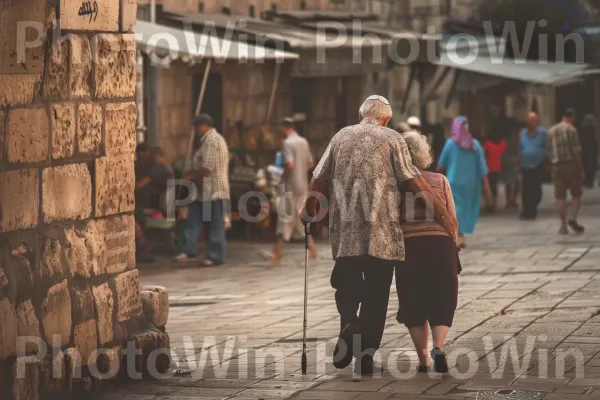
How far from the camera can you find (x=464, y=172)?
18.8 m

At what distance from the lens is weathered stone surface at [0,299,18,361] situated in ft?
27.7

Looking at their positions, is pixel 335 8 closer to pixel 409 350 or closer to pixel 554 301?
pixel 554 301

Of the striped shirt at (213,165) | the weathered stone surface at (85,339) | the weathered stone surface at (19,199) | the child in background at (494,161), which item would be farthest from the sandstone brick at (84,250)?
the child in background at (494,161)

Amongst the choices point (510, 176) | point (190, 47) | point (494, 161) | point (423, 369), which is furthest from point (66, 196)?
point (510, 176)

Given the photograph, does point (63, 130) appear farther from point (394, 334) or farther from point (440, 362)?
point (394, 334)

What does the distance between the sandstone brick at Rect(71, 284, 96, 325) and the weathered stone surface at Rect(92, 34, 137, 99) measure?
112 cm

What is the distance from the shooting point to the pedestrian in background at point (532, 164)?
76.9 ft

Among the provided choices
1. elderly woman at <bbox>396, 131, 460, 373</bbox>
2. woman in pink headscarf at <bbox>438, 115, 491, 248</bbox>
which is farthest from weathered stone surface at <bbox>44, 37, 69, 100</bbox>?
woman in pink headscarf at <bbox>438, 115, 491, 248</bbox>

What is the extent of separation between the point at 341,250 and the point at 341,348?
0.58 meters

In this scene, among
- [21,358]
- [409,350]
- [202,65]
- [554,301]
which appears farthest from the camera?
[202,65]

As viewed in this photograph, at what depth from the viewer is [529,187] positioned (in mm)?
23422

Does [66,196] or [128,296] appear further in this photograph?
[128,296]

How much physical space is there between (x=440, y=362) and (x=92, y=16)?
2.84 m

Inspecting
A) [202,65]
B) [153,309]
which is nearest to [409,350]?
[153,309]
